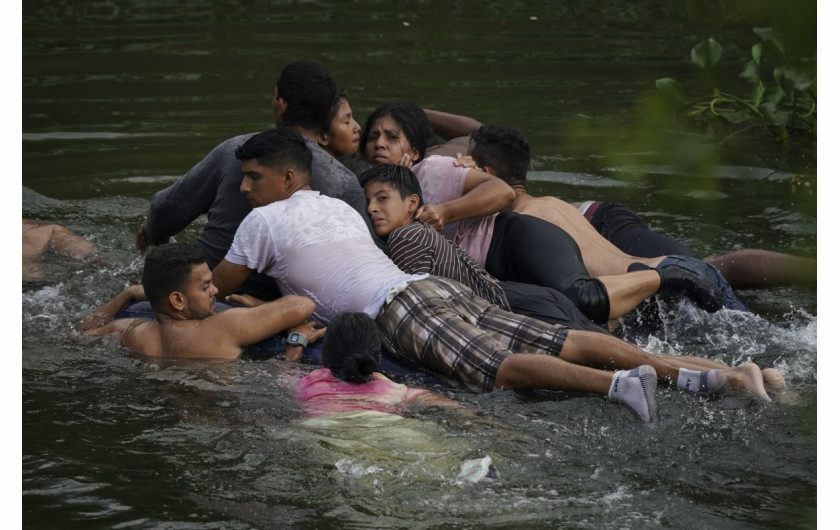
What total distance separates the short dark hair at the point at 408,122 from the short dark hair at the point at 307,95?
0.52 meters

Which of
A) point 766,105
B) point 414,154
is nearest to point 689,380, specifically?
point 414,154

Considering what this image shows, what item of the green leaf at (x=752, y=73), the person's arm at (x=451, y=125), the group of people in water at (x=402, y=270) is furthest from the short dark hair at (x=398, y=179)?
the green leaf at (x=752, y=73)

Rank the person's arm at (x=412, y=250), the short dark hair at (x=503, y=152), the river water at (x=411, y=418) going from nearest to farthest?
1. the river water at (x=411, y=418)
2. the person's arm at (x=412, y=250)
3. the short dark hair at (x=503, y=152)

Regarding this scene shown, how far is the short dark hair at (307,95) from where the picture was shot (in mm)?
6719

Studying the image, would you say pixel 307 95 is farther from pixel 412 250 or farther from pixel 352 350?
pixel 352 350

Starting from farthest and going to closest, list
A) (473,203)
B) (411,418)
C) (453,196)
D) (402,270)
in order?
(453,196) → (473,203) → (402,270) → (411,418)

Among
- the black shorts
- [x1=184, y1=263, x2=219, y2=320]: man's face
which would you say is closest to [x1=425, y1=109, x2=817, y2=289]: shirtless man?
the black shorts

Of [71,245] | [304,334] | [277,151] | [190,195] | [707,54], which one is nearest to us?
[707,54]

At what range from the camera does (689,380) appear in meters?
5.14

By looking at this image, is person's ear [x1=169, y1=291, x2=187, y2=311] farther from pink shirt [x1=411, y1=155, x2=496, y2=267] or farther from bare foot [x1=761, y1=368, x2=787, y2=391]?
bare foot [x1=761, y1=368, x2=787, y2=391]

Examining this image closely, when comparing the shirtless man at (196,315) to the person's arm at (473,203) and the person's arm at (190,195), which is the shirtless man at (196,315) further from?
the person's arm at (473,203)

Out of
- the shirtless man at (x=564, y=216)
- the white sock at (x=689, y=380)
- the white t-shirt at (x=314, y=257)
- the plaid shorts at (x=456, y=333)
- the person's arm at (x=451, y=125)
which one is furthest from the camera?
the person's arm at (x=451, y=125)

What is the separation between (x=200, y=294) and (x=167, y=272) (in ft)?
0.65

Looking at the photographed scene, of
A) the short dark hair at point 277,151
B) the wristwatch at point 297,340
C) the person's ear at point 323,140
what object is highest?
the short dark hair at point 277,151
